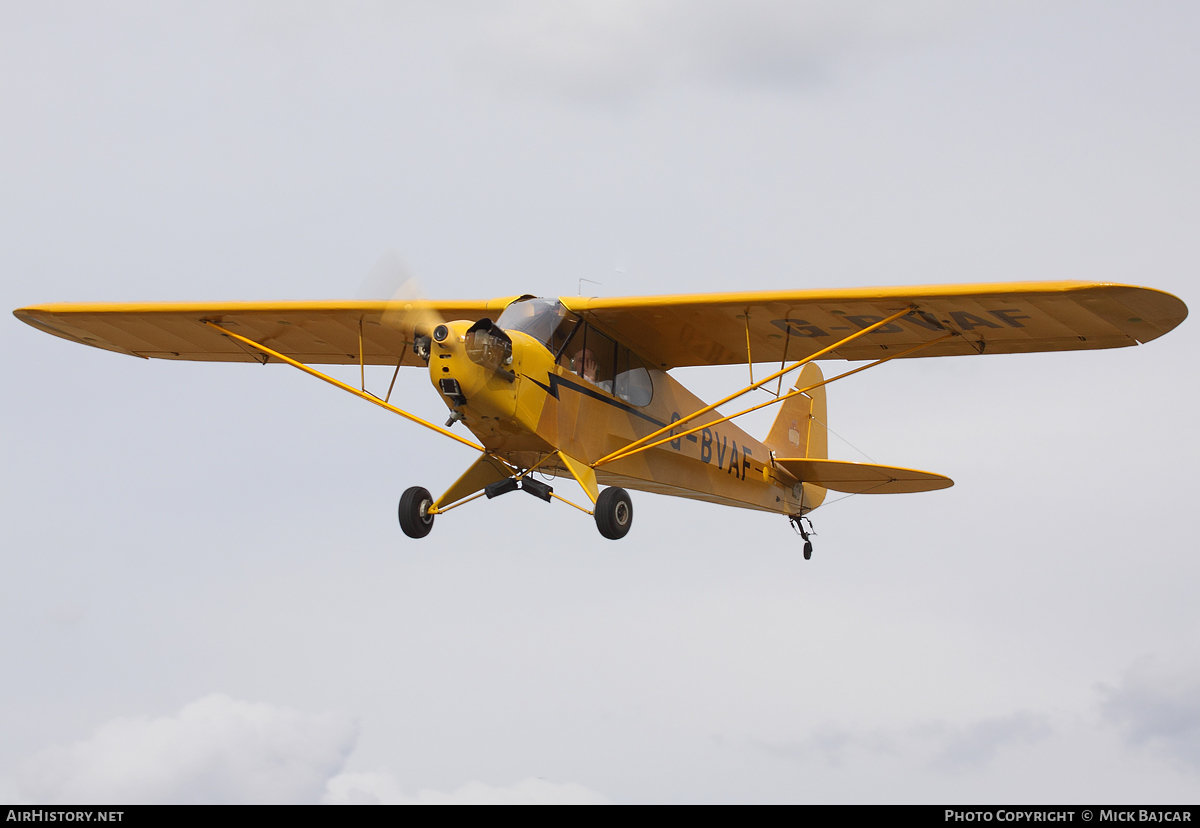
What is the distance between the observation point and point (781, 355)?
14.1 meters

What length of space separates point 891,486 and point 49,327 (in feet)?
35.2

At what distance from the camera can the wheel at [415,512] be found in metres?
13.1

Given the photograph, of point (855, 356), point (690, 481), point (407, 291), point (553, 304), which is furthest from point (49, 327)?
point (855, 356)

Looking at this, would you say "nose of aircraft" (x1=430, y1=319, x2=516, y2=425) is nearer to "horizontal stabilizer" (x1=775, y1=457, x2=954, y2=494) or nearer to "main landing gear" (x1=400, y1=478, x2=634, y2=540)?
"main landing gear" (x1=400, y1=478, x2=634, y2=540)

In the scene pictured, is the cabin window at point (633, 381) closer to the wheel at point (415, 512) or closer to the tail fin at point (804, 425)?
the wheel at point (415, 512)

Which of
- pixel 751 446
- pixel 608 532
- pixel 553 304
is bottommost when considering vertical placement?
pixel 608 532

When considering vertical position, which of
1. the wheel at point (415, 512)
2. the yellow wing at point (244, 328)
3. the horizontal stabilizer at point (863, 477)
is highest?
the yellow wing at point (244, 328)

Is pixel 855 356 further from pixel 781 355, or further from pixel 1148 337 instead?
pixel 1148 337

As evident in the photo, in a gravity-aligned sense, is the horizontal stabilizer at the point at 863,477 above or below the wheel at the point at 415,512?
above

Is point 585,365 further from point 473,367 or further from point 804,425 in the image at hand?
point 804,425

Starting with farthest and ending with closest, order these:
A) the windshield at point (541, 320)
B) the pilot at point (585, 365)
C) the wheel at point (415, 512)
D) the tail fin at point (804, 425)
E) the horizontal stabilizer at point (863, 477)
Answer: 1. the tail fin at point (804, 425)
2. the horizontal stabilizer at point (863, 477)
3. the wheel at point (415, 512)
4. the pilot at point (585, 365)
5. the windshield at point (541, 320)

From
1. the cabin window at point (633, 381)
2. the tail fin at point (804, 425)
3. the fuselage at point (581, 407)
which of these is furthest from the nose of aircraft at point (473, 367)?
the tail fin at point (804, 425)

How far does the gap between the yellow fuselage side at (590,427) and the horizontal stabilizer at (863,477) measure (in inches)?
21.3

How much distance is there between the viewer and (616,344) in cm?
1352
